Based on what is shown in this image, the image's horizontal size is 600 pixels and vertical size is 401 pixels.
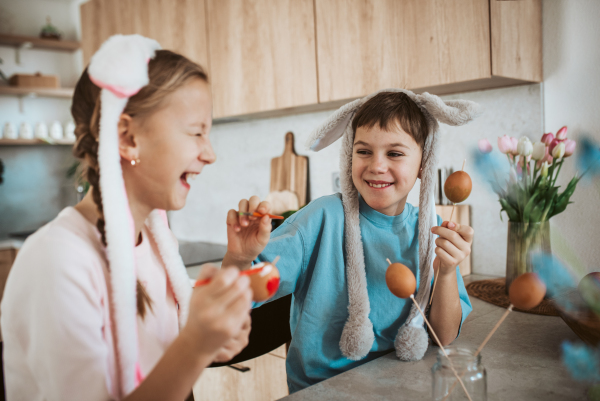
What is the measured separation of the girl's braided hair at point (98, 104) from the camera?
2.05 feet

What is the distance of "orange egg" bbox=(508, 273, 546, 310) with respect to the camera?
28.6 inches

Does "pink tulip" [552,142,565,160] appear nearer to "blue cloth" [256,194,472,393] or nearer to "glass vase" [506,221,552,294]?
"glass vase" [506,221,552,294]

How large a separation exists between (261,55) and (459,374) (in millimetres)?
1655

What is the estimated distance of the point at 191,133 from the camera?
657 millimetres

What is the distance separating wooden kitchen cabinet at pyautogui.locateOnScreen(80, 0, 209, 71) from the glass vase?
164cm

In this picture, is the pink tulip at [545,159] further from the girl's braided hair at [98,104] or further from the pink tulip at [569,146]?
the girl's braided hair at [98,104]

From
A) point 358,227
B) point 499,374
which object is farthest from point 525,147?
point 499,374

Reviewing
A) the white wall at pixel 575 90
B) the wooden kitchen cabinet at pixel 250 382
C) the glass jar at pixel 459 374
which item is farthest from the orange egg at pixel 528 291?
the wooden kitchen cabinet at pixel 250 382

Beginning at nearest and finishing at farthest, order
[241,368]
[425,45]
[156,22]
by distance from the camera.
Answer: [425,45]
[241,368]
[156,22]

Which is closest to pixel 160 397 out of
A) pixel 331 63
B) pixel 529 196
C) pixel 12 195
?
pixel 529 196

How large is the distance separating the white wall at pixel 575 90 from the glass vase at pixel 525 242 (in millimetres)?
283

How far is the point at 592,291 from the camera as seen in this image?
0.85 metres

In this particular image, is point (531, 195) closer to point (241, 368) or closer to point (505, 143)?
point (505, 143)

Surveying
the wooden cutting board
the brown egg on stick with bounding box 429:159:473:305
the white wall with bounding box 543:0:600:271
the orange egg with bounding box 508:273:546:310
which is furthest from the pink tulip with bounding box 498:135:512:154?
the wooden cutting board
